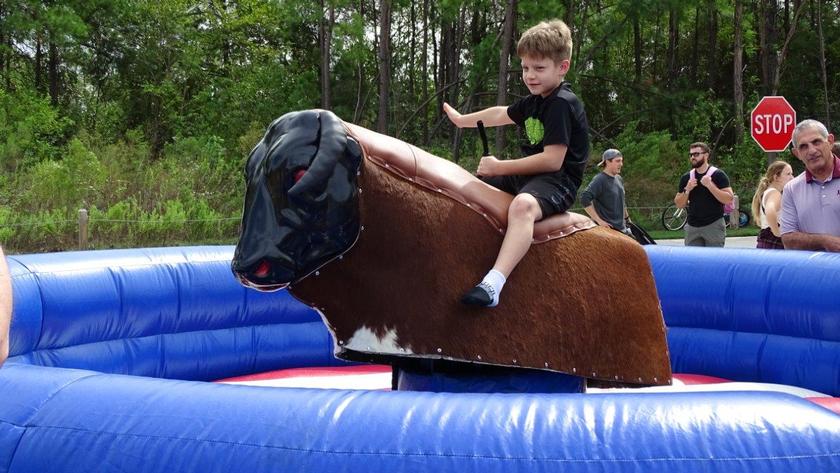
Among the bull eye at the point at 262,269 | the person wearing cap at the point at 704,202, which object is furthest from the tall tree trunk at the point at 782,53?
the bull eye at the point at 262,269

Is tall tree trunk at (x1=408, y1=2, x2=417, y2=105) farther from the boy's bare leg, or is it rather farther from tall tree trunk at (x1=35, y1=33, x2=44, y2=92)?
the boy's bare leg

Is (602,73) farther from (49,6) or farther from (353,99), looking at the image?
(49,6)

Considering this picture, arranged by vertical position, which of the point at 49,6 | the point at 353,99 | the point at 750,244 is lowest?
the point at 750,244

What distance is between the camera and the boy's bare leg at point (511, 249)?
2.75m

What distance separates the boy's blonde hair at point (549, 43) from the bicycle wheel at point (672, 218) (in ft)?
51.4

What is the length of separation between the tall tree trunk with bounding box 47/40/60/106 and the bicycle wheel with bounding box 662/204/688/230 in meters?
16.3

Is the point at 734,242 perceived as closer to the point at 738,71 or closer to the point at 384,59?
the point at 384,59

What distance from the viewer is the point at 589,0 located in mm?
24391

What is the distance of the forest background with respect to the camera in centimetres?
1789

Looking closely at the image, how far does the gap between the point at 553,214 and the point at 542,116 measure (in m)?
0.36

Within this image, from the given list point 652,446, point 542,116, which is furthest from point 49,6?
point 652,446

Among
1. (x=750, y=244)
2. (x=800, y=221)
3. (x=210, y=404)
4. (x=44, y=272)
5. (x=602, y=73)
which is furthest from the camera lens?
(x=602, y=73)

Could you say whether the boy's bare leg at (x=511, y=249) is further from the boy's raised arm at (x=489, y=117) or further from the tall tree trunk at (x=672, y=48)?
the tall tree trunk at (x=672, y=48)

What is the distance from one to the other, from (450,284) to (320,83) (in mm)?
21671
